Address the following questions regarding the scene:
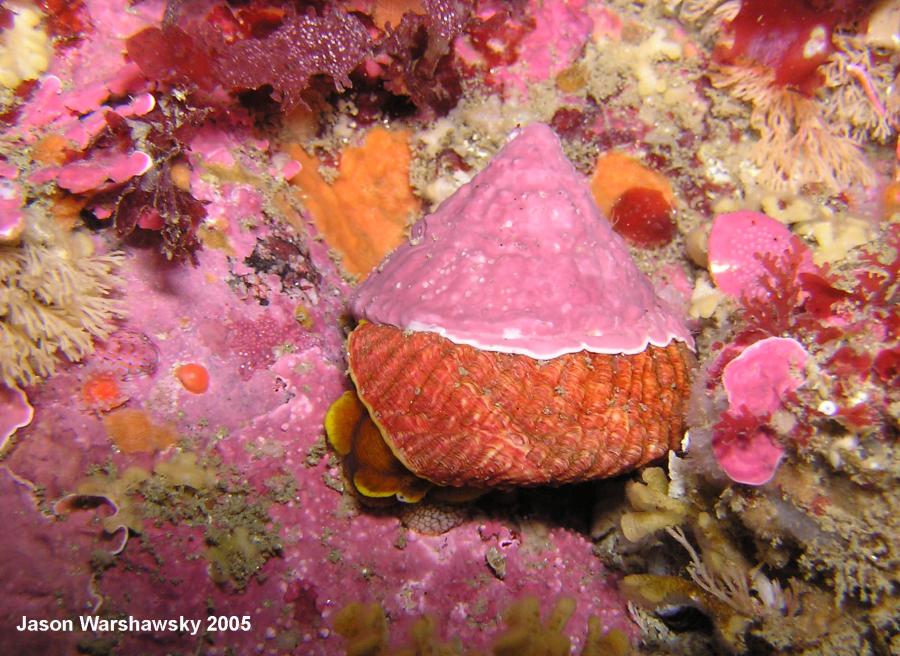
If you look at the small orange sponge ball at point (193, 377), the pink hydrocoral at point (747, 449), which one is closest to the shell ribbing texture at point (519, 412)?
the pink hydrocoral at point (747, 449)

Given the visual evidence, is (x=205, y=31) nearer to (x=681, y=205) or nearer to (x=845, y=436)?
(x=681, y=205)

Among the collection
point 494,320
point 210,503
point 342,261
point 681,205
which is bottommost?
point 210,503

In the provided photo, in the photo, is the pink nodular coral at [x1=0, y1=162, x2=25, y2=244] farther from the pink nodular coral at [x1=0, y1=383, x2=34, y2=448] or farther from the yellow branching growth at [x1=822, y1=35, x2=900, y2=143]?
the yellow branching growth at [x1=822, y1=35, x2=900, y2=143]

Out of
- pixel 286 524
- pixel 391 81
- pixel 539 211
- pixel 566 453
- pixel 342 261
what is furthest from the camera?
pixel 342 261

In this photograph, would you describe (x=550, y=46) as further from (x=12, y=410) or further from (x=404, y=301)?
(x=12, y=410)

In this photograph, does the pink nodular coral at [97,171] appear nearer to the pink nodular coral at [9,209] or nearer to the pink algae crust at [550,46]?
the pink nodular coral at [9,209]

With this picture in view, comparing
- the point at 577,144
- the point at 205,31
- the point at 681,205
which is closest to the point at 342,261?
Result: the point at 205,31
